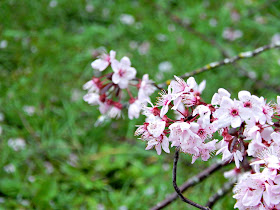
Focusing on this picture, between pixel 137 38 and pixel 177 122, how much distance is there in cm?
251

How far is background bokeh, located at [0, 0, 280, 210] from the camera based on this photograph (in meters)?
2.09

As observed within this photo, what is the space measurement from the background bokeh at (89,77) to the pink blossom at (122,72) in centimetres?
40

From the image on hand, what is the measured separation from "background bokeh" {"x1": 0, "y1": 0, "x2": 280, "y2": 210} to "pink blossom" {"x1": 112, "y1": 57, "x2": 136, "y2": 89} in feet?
1.30

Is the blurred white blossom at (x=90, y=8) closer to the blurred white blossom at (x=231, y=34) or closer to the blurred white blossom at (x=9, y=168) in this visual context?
the blurred white blossom at (x=231, y=34)

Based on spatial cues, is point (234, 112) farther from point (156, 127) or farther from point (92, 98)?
point (92, 98)

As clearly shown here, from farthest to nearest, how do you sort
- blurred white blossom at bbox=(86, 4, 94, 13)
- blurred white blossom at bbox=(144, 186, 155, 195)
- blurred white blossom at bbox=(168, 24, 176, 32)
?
blurred white blossom at bbox=(86, 4, 94, 13)
blurred white blossom at bbox=(168, 24, 176, 32)
blurred white blossom at bbox=(144, 186, 155, 195)

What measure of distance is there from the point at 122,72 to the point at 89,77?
1.65m

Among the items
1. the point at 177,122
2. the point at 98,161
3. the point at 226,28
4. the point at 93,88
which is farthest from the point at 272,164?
the point at 226,28

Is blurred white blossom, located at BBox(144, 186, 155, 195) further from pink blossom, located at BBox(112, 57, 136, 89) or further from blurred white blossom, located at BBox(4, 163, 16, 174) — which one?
pink blossom, located at BBox(112, 57, 136, 89)

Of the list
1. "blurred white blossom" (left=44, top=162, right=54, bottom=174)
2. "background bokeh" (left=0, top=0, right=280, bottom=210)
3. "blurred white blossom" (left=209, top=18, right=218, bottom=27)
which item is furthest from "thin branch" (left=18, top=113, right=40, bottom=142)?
"blurred white blossom" (left=209, top=18, right=218, bottom=27)

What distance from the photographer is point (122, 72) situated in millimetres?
1291

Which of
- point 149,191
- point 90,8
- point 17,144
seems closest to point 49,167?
point 17,144

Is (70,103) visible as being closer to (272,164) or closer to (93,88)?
(93,88)

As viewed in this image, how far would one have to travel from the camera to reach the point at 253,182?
2.61 ft
